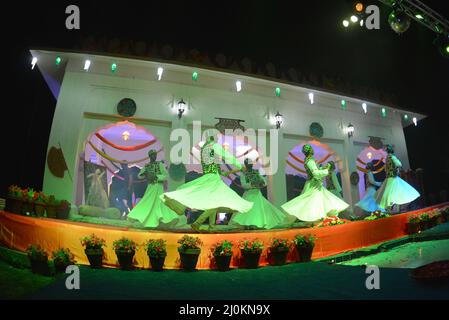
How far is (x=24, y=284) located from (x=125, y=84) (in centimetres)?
677

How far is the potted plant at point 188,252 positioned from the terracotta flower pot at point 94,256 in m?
1.21

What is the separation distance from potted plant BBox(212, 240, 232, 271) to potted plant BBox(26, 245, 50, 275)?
244 centimetres

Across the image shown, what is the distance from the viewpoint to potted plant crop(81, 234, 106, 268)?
4.35 meters

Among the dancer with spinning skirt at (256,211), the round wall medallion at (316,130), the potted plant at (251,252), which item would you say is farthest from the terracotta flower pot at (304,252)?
the round wall medallion at (316,130)

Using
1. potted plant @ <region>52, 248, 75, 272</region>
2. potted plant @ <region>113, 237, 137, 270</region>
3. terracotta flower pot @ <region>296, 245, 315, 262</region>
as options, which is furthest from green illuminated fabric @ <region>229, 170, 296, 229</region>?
potted plant @ <region>52, 248, 75, 272</region>

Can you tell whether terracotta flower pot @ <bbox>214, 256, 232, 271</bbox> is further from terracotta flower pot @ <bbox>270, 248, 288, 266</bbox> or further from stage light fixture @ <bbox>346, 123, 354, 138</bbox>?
stage light fixture @ <bbox>346, 123, 354, 138</bbox>

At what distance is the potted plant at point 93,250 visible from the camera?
171 inches

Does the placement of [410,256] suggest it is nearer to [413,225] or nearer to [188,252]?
[413,225]

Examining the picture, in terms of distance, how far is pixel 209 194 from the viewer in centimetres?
533

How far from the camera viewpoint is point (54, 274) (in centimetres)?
403
